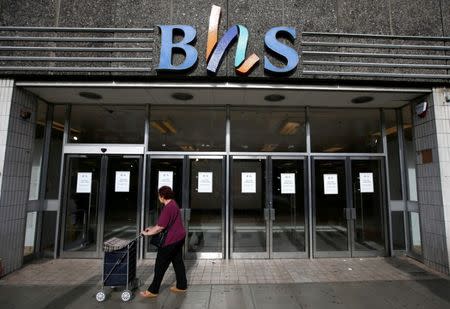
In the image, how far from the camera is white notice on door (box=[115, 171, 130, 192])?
22.9 ft

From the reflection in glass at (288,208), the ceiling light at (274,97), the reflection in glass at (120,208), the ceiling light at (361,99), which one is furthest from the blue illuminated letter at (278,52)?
the reflection in glass at (120,208)

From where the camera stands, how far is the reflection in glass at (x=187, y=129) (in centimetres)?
715

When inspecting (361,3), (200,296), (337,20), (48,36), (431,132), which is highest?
(361,3)

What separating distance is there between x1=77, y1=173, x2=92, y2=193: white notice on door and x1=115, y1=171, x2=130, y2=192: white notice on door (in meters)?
0.63

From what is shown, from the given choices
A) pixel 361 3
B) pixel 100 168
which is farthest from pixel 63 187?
pixel 361 3

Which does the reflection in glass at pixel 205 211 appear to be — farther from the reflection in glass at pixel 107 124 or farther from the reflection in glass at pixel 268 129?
the reflection in glass at pixel 107 124

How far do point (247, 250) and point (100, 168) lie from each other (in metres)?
3.77

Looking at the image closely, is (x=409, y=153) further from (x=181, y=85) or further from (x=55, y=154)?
(x=55, y=154)

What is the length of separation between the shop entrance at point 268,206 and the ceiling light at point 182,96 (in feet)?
5.50

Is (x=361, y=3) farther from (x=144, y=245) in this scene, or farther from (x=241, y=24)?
(x=144, y=245)

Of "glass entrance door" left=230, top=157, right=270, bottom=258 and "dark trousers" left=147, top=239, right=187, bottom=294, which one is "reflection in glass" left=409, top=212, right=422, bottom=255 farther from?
"dark trousers" left=147, top=239, right=187, bottom=294

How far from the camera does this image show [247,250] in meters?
6.87

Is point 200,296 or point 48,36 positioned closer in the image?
point 200,296

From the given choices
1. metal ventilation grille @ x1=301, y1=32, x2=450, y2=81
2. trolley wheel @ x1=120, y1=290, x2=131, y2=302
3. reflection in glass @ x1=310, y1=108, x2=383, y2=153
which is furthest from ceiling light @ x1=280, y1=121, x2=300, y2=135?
trolley wheel @ x1=120, y1=290, x2=131, y2=302
